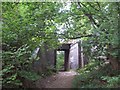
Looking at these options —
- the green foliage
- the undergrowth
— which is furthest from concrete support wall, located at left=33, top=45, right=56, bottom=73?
the undergrowth

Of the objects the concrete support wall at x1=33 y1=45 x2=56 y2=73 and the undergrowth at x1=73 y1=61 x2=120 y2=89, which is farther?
the concrete support wall at x1=33 y1=45 x2=56 y2=73

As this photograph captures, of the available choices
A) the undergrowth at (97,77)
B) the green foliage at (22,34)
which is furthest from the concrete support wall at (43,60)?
the undergrowth at (97,77)

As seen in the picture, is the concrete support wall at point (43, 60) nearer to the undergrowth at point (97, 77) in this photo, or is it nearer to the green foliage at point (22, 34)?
the green foliage at point (22, 34)

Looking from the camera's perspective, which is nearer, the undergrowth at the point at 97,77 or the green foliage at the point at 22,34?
the green foliage at the point at 22,34

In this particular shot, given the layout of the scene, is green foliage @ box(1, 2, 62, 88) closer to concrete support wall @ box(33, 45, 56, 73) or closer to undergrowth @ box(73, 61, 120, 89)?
concrete support wall @ box(33, 45, 56, 73)

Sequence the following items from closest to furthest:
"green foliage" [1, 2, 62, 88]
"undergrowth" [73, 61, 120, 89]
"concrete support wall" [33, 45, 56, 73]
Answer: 1. "green foliage" [1, 2, 62, 88]
2. "undergrowth" [73, 61, 120, 89]
3. "concrete support wall" [33, 45, 56, 73]

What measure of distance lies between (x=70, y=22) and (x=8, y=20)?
1.67 m

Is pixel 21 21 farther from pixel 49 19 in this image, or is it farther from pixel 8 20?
pixel 49 19

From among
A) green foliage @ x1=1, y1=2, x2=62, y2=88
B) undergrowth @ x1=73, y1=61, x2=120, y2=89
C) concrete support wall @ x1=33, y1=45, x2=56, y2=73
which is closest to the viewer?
green foliage @ x1=1, y1=2, x2=62, y2=88

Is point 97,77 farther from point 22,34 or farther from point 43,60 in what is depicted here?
point 22,34

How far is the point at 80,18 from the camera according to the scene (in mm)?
5270

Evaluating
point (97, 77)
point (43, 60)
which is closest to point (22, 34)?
point (97, 77)

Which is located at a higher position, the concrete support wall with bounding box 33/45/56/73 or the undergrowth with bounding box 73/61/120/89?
the concrete support wall with bounding box 33/45/56/73

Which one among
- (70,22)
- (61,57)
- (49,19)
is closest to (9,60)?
(49,19)
